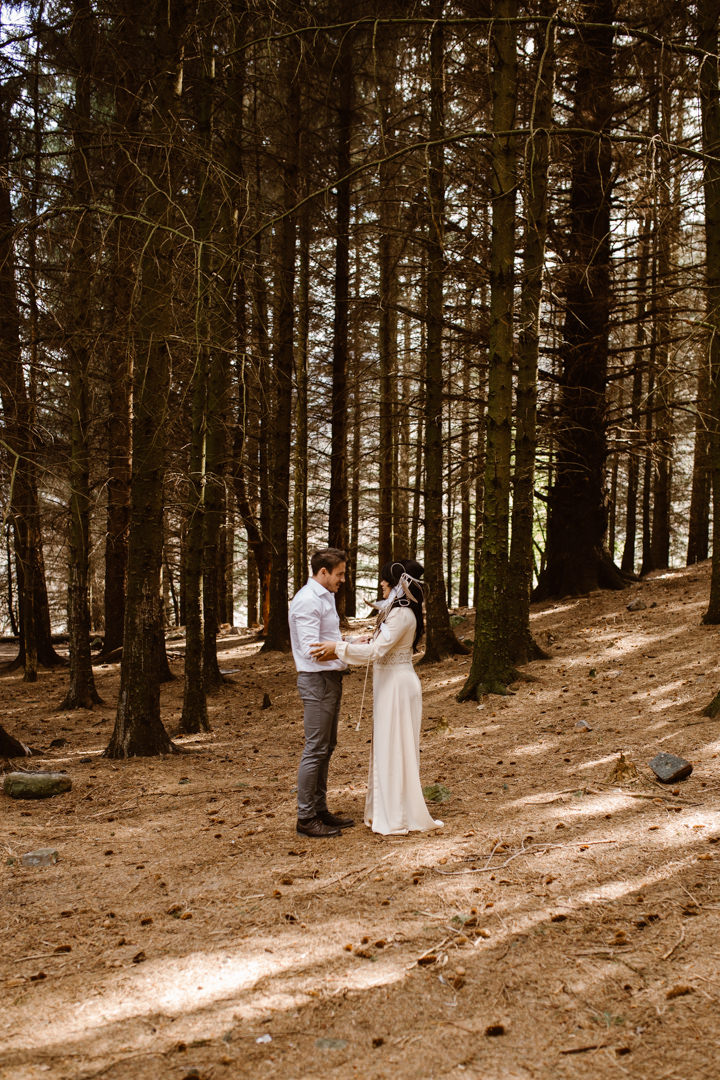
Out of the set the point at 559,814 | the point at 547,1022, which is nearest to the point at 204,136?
the point at 559,814

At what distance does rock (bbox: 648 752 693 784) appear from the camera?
631 centimetres

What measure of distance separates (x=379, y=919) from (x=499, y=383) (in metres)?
6.97

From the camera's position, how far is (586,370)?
14.4m

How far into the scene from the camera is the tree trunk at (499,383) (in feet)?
31.1

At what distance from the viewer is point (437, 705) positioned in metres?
10.4

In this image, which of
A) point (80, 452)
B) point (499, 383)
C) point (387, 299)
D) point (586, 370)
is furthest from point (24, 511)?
point (586, 370)

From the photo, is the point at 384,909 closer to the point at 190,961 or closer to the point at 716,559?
the point at 190,961

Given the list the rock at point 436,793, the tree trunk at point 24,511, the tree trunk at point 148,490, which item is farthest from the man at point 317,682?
the tree trunk at point 24,511

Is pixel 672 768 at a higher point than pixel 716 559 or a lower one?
lower

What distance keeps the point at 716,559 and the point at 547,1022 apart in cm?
892

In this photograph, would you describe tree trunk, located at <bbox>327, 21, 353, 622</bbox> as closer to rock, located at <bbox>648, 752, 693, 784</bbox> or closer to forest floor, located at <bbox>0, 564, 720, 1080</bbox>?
forest floor, located at <bbox>0, 564, 720, 1080</bbox>

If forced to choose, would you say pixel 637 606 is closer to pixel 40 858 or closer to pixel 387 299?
pixel 387 299

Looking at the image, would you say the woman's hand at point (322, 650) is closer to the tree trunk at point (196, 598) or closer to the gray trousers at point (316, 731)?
the gray trousers at point (316, 731)

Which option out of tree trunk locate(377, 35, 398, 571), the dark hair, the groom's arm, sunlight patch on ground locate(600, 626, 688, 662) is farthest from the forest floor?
tree trunk locate(377, 35, 398, 571)
